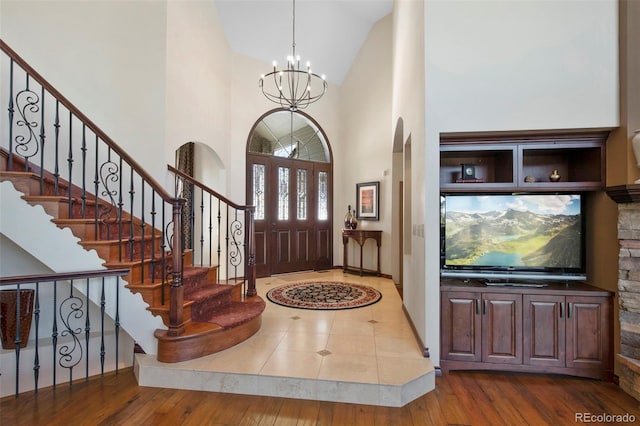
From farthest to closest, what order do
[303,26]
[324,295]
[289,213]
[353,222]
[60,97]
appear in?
[353,222]
[289,213]
[303,26]
[324,295]
[60,97]

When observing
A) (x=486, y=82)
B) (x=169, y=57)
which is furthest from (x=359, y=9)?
(x=486, y=82)

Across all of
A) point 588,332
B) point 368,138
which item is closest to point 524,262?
point 588,332

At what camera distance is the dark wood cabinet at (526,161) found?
288 cm

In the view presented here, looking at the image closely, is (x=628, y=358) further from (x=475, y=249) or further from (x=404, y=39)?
(x=404, y=39)

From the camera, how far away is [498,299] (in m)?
2.89

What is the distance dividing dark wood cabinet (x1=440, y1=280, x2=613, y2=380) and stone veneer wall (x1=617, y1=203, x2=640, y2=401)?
10cm

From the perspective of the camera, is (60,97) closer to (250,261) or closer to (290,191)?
(250,261)

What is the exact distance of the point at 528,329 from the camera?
2.85m

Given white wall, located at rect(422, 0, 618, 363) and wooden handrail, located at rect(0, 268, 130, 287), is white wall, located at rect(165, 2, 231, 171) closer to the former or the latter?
wooden handrail, located at rect(0, 268, 130, 287)

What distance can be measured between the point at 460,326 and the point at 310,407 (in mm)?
1543

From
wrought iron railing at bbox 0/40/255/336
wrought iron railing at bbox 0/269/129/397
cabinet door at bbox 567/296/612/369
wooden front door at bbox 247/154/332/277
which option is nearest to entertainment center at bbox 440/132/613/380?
cabinet door at bbox 567/296/612/369

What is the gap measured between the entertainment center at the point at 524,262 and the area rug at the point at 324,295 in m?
1.81

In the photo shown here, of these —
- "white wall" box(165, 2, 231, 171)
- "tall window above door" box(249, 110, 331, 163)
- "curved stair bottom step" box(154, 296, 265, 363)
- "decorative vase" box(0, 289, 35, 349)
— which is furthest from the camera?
"tall window above door" box(249, 110, 331, 163)

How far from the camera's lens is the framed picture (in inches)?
261
